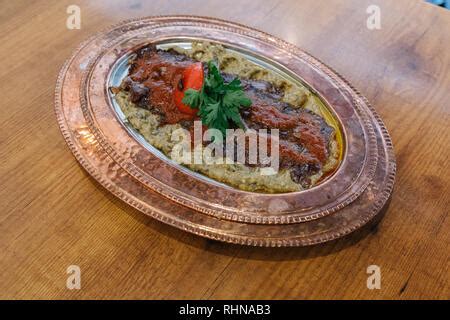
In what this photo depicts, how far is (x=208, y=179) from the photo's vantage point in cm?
151

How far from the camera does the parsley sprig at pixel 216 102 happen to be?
160cm

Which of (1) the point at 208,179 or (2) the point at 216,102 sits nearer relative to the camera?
(1) the point at 208,179

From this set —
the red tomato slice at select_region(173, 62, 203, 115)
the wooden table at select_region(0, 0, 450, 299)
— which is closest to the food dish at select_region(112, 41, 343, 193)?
the red tomato slice at select_region(173, 62, 203, 115)

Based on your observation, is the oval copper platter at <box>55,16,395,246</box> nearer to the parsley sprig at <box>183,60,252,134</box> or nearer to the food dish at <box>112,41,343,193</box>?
the food dish at <box>112,41,343,193</box>

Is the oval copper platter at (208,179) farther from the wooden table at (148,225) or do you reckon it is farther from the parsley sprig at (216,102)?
the parsley sprig at (216,102)

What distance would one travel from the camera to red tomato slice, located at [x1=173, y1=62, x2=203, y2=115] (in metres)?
1.67

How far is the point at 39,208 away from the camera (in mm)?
1474

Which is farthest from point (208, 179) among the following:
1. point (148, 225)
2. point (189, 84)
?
point (189, 84)

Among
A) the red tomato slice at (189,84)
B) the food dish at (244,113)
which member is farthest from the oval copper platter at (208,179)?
the red tomato slice at (189,84)

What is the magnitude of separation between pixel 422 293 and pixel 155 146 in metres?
0.98

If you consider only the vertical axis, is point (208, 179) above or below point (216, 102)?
below

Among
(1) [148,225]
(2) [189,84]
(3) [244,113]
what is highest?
(2) [189,84]

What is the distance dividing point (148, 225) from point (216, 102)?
1.58 feet

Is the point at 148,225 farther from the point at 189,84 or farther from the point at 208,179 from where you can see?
the point at 189,84
